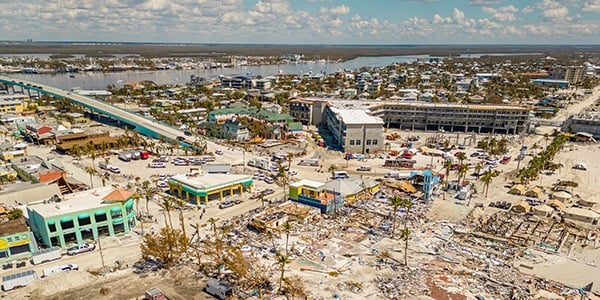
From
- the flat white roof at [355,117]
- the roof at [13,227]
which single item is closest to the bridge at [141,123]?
the flat white roof at [355,117]

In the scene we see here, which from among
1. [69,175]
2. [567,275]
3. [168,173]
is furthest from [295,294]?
[69,175]

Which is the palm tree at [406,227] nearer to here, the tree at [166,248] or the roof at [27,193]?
the tree at [166,248]

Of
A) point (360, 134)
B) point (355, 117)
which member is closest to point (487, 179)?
point (360, 134)

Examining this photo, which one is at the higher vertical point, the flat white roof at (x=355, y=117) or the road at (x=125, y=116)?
the flat white roof at (x=355, y=117)

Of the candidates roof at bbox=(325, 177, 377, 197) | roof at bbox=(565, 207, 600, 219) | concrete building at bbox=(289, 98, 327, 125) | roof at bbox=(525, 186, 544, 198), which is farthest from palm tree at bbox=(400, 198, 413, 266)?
concrete building at bbox=(289, 98, 327, 125)

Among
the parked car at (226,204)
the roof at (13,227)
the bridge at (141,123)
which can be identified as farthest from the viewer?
the bridge at (141,123)

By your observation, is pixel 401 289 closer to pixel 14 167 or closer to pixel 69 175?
pixel 69 175

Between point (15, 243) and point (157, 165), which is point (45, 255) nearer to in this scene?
point (15, 243)
